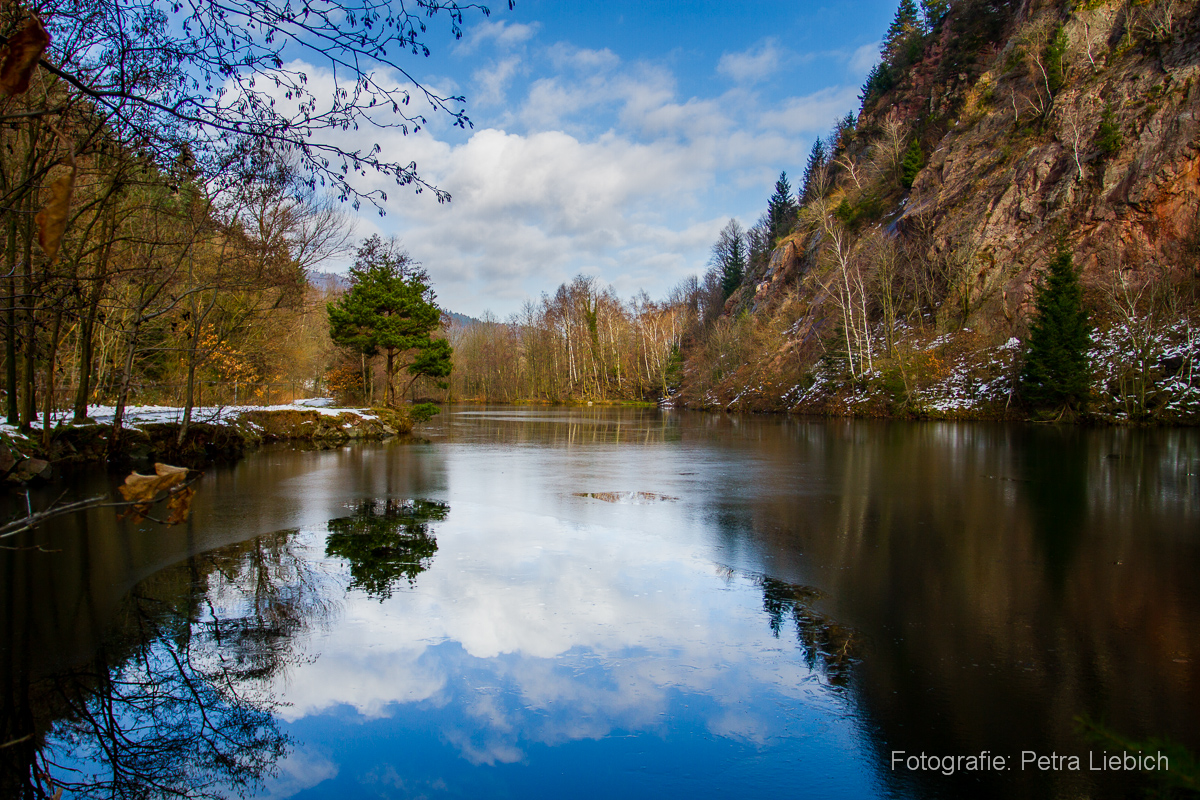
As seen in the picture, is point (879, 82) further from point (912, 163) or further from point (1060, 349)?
point (1060, 349)

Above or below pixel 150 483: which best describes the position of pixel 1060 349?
above

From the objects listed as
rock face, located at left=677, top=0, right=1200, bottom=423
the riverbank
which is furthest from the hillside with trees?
the riverbank

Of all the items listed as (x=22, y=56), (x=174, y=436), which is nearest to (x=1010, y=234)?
(x=174, y=436)

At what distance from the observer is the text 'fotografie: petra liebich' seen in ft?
11.4

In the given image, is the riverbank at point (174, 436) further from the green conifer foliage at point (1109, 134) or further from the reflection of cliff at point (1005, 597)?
the green conifer foliage at point (1109, 134)

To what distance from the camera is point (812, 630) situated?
5305 millimetres

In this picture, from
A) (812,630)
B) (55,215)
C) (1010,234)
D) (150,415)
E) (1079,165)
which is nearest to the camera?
Result: (55,215)

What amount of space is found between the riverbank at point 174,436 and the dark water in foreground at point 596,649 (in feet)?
15.4

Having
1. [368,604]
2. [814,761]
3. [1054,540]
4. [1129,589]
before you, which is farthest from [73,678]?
[1054,540]

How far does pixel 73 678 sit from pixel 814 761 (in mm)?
4624

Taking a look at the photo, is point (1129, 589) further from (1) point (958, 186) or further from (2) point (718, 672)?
(1) point (958, 186)

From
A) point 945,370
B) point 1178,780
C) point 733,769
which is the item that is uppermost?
point 945,370

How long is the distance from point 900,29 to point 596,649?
9090 centimetres

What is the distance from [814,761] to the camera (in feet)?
11.6
